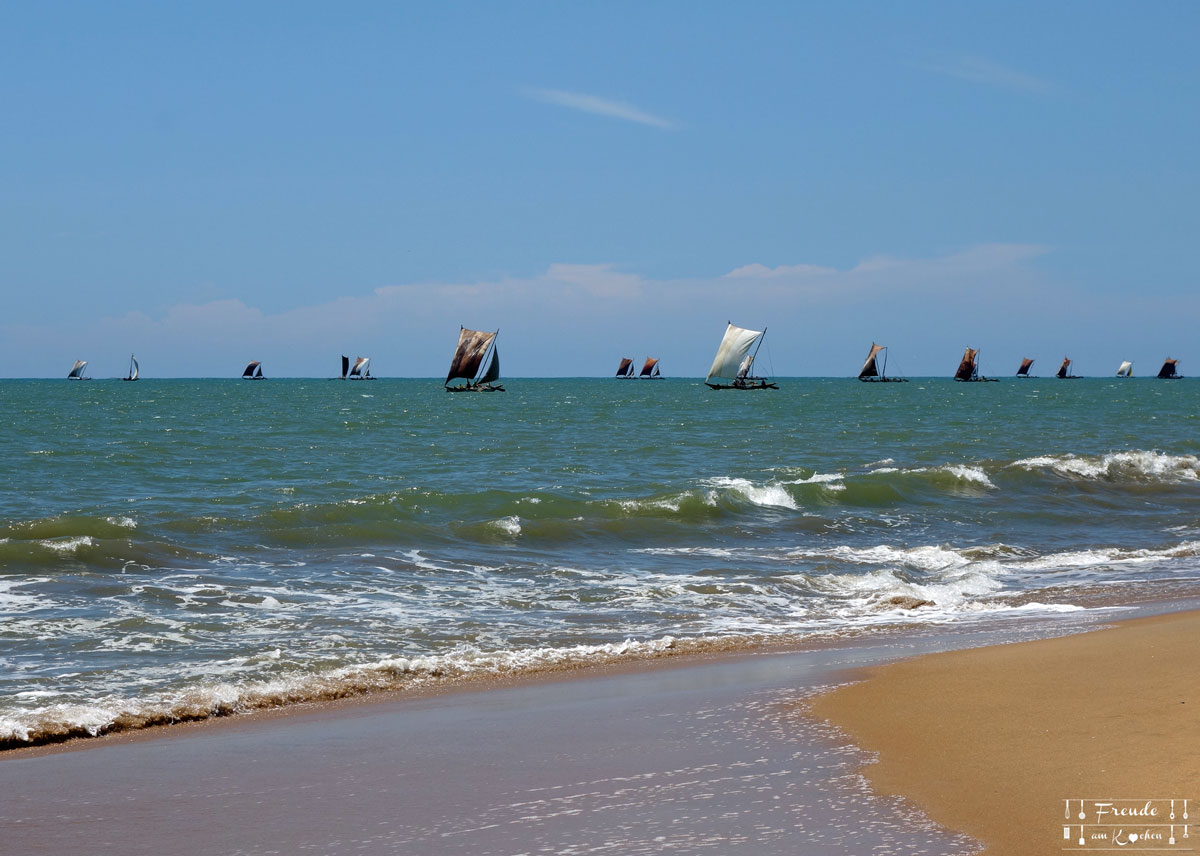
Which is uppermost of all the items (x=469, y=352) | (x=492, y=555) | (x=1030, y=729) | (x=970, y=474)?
(x=469, y=352)

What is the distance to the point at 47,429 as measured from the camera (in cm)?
4494

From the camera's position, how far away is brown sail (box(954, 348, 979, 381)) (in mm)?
156875

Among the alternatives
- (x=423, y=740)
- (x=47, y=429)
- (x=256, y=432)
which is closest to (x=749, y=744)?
(x=423, y=740)

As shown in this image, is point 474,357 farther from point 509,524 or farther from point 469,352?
point 509,524

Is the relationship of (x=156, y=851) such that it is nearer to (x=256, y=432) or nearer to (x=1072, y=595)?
(x=1072, y=595)

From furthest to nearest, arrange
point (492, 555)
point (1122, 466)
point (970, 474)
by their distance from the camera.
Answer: point (1122, 466)
point (970, 474)
point (492, 555)

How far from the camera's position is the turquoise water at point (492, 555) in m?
8.80

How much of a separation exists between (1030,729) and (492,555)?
1044 cm

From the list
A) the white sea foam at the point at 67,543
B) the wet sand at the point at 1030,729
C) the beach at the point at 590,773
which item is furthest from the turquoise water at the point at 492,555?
the wet sand at the point at 1030,729

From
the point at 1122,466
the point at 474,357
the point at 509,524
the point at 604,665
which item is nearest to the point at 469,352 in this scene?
the point at 474,357

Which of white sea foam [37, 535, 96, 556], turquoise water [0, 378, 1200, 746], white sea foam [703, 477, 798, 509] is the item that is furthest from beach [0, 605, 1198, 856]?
white sea foam [703, 477, 798, 509]

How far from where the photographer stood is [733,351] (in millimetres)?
96750

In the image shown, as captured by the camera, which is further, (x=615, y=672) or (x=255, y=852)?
(x=615, y=672)

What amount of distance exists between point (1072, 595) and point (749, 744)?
7.80m
